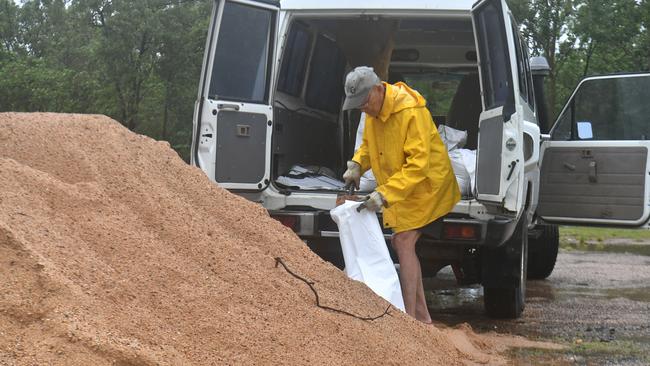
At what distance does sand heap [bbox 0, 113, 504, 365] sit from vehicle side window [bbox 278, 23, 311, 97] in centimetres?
251

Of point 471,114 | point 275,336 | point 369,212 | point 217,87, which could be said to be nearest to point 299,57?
point 217,87

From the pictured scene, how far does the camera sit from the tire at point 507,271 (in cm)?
680

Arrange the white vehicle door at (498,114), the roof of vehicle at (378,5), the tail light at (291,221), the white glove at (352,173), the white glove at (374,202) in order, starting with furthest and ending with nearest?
1. the roof of vehicle at (378,5)
2. the tail light at (291,221)
3. the white vehicle door at (498,114)
4. the white glove at (352,173)
5. the white glove at (374,202)

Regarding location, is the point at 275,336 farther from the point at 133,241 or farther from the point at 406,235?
the point at 406,235

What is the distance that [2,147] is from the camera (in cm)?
425

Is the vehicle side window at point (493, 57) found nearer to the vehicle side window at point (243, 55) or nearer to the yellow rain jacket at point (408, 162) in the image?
the yellow rain jacket at point (408, 162)

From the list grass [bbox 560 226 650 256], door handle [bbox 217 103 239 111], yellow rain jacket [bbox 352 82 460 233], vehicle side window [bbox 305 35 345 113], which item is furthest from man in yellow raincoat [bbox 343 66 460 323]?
grass [bbox 560 226 650 256]

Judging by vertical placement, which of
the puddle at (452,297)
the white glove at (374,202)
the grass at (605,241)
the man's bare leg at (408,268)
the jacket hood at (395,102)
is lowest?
the grass at (605,241)

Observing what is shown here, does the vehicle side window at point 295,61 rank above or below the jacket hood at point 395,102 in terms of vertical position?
above

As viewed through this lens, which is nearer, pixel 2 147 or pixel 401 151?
pixel 2 147

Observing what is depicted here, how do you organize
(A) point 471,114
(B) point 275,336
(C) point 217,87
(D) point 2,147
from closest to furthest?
(B) point 275,336
(D) point 2,147
(C) point 217,87
(A) point 471,114

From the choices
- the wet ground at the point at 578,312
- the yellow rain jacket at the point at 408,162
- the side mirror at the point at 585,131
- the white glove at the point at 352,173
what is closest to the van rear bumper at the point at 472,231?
the yellow rain jacket at the point at 408,162

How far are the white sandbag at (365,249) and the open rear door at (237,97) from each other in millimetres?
1332

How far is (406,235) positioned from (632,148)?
3150 millimetres
